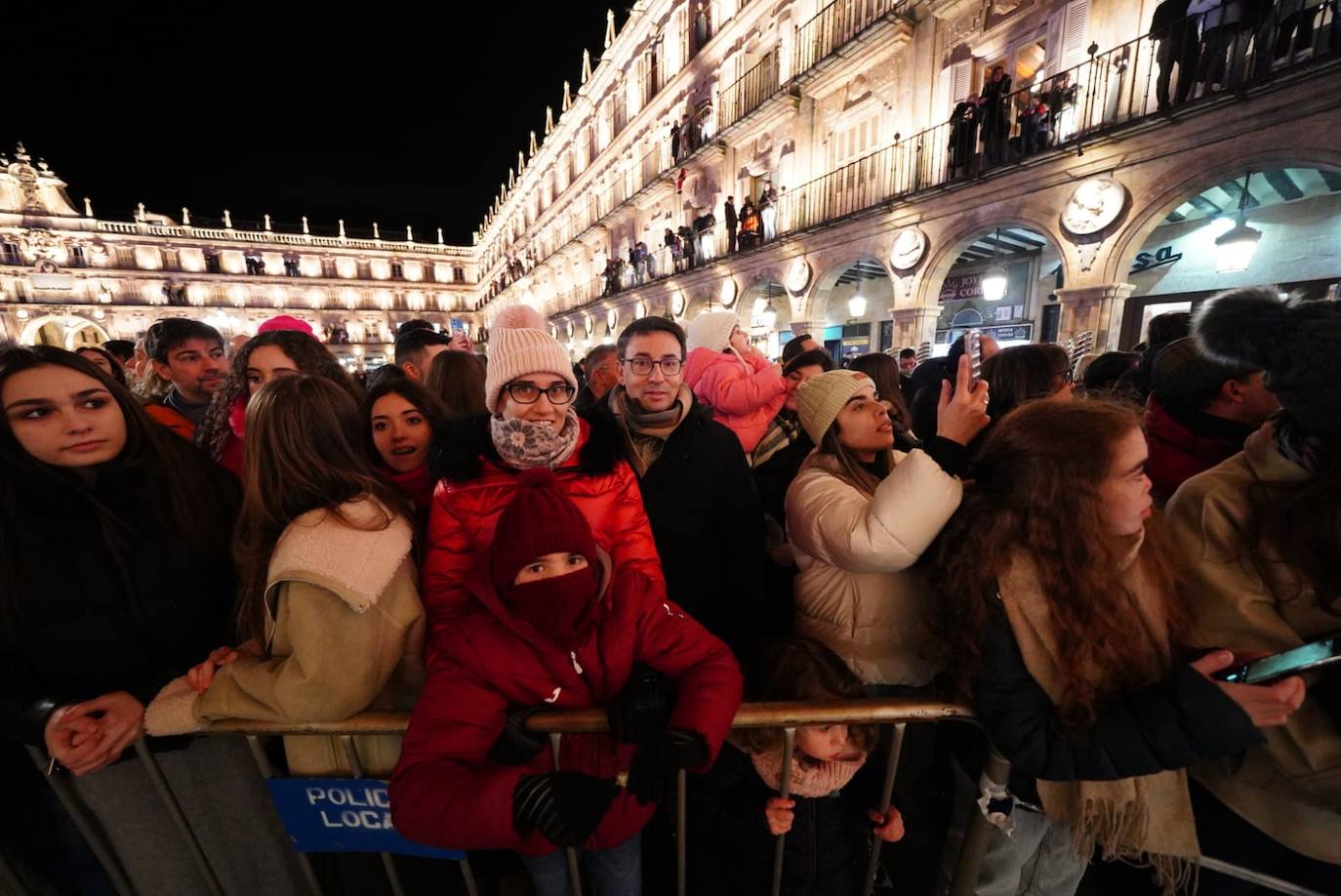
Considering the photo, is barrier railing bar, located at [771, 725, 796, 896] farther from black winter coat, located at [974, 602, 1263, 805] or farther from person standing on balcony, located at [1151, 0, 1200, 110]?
person standing on balcony, located at [1151, 0, 1200, 110]

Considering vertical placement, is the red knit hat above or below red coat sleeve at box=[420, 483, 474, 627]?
above

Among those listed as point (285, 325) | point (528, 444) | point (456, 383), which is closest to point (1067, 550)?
point (528, 444)

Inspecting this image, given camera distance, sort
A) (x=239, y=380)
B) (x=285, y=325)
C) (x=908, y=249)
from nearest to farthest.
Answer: (x=239, y=380), (x=285, y=325), (x=908, y=249)

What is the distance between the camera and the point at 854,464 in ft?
6.32

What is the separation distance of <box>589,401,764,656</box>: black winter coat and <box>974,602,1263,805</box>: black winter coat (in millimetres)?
996

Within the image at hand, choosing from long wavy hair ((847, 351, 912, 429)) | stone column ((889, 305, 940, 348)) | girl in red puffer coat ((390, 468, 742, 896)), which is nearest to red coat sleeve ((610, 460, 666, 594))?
girl in red puffer coat ((390, 468, 742, 896))

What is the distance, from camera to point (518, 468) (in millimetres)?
1864

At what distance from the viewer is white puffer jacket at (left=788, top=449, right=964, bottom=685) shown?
1545 millimetres

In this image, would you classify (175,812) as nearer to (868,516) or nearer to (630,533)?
(630,533)

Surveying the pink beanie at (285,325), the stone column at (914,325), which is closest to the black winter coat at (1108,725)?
the pink beanie at (285,325)

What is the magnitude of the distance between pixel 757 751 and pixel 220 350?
14.2 ft

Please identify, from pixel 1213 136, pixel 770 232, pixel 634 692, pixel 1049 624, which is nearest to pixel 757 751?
pixel 634 692

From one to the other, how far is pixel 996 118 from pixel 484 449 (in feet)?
32.1

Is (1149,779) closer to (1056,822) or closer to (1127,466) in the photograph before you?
(1056,822)
